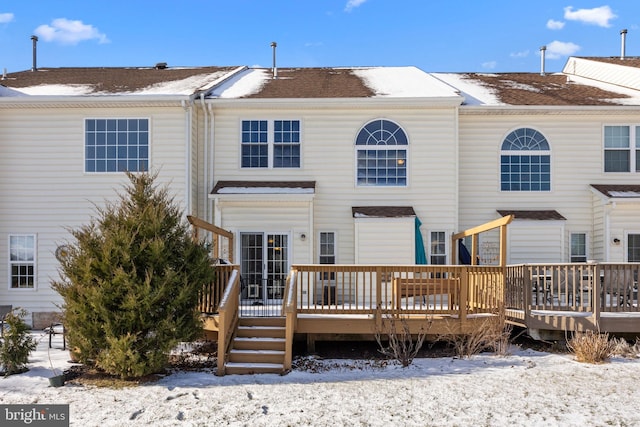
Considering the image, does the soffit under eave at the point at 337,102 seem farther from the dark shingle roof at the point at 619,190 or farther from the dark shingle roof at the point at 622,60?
the dark shingle roof at the point at 622,60

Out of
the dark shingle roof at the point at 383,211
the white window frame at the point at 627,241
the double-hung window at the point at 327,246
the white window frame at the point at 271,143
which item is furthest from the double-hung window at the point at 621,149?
the white window frame at the point at 271,143

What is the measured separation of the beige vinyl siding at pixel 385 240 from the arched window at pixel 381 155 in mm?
1155

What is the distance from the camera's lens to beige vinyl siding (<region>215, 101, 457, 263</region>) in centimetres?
1355

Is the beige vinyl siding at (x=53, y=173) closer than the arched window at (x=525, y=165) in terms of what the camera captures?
Yes

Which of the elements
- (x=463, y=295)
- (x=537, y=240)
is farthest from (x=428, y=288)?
(x=537, y=240)

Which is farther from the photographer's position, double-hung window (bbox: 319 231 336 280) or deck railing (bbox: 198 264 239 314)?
double-hung window (bbox: 319 231 336 280)

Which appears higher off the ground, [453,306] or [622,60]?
[622,60]

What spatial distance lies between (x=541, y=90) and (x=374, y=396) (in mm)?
11791

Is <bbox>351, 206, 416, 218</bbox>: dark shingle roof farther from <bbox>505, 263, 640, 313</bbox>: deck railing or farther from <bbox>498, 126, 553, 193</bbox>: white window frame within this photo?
<bbox>505, 263, 640, 313</bbox>: deck railing

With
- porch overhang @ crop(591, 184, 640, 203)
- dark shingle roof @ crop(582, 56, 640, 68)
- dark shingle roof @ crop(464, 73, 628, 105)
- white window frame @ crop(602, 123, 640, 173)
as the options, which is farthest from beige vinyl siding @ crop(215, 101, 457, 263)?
dark shingle roof @ crop(582, 56, 640, 68)

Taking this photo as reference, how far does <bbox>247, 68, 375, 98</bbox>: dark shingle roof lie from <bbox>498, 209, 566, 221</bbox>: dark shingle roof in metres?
4.63

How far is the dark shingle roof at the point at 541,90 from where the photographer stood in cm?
1431

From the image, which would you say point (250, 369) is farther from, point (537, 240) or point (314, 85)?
point (314, 85)

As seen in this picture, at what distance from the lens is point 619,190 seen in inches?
539
